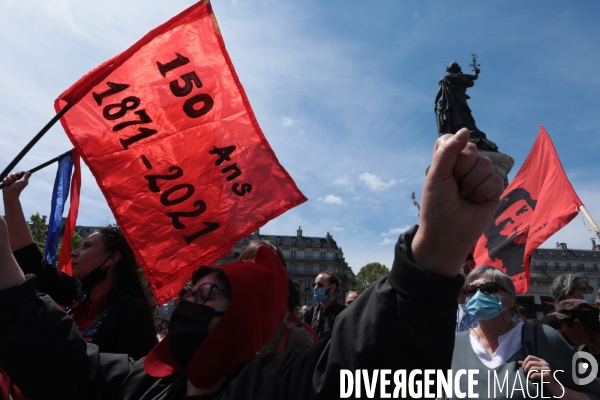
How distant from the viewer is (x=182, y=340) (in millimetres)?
1729

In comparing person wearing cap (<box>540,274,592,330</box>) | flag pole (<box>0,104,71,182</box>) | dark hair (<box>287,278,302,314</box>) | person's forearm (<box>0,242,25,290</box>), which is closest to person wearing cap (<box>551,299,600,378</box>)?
person wearing cap (<box>540,274,592,330</box>)

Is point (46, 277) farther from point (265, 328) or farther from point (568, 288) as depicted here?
point (568, 288)

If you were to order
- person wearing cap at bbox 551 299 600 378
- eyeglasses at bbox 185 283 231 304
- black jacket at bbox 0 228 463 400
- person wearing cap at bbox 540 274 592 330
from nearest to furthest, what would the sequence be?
black jacket at bbox 0 228 463 400 < eyeglasses at bbox 185 283 231 304 < person wearing cap at bbox 551 299 600 378 < person wearing cap at bbox 540 274 592 330

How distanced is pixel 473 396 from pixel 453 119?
41.1ft

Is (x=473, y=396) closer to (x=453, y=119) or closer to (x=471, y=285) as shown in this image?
(x=471, y=285)

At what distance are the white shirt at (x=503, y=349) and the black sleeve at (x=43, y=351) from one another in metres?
2.11

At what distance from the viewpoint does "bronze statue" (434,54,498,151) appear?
1390 centimetres

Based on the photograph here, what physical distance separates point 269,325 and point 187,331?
0.32 meters

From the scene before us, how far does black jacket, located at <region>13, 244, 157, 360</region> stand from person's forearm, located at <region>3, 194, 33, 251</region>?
0.05 meters

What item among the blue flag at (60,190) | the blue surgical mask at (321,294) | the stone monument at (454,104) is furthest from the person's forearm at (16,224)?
the stone monument at (454,104)

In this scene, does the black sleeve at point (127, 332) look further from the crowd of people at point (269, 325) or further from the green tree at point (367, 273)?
the green tree at point (367, 273)

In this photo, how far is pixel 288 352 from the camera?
156cm

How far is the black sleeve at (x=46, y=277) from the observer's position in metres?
2.90

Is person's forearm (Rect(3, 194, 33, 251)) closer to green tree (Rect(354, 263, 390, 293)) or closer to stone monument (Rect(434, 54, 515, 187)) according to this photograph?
stone monument (Rect(434, 54, 515, 187))
